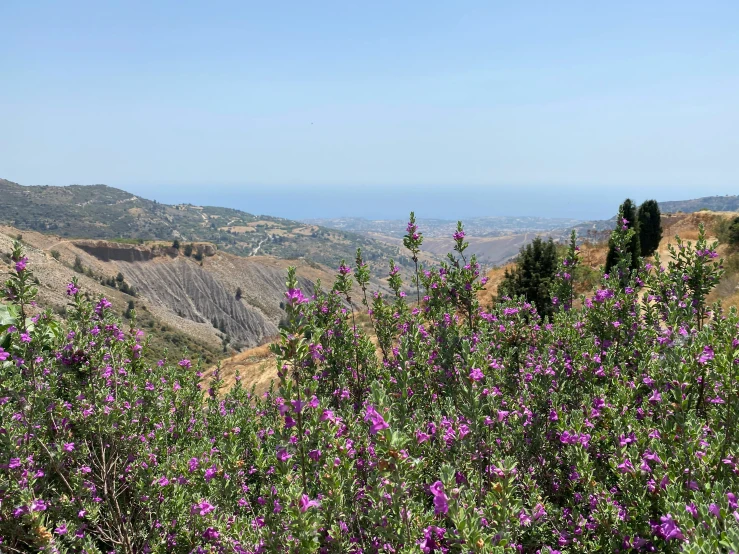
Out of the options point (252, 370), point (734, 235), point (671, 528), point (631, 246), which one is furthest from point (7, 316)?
point (734, 235)

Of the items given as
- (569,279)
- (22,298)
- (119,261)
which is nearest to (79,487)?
(22,298)

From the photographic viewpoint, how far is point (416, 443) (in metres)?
4.55

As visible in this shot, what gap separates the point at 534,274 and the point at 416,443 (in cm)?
1704

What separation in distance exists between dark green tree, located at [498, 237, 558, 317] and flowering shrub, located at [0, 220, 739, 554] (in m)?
10.7

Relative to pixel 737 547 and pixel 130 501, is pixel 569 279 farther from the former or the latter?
pixel 130 501

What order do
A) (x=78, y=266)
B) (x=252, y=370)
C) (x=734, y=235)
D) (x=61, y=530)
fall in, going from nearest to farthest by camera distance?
(x=61, y=530) < (x=734, y=235) < (x=252, y=370) < (x=78, y=266)

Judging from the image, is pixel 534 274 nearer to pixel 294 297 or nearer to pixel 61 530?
pixel 294 297

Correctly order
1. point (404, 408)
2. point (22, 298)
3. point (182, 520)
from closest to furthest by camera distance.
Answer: point (404, 408) < point (182, 520) < point (22, 298)

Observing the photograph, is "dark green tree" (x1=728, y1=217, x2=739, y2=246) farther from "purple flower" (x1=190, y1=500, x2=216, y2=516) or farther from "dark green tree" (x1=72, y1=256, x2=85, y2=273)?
"dark green tree" (x1=72, y1=256, x2=85, y2=273)

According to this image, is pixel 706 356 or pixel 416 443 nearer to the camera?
pixel 416 443

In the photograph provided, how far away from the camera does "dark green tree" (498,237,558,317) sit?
1931cm

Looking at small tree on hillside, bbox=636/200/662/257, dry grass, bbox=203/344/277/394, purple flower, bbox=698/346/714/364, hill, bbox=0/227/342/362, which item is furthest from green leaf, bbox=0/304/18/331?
hill, bbox=0/227/342/362

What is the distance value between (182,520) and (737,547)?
218 inches

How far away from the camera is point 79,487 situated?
217 inches
